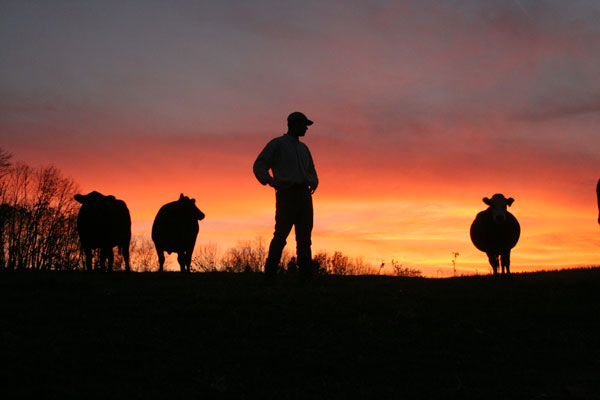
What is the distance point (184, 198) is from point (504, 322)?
13.1 m

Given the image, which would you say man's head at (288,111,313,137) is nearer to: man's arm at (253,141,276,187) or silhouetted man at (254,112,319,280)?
silhouetted man at (254,112,319,280)

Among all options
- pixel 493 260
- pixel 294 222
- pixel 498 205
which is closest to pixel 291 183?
pixel 294 222

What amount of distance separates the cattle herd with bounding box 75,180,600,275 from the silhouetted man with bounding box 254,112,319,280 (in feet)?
21.8

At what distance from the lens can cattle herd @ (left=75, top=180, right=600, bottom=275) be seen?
15969mm

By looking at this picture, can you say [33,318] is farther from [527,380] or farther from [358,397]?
[527,380]

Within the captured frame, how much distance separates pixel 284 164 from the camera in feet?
36.7

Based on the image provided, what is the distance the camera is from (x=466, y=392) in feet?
19.8

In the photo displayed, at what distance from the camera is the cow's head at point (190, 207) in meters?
19.5

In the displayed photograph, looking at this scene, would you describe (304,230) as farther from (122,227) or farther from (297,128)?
(122,227)

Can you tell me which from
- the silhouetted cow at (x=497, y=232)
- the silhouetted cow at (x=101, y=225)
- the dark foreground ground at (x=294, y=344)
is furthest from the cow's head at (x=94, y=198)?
the silhouetted cow at (x=497, y=232)

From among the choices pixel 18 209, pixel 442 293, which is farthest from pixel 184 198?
pixel 18 209

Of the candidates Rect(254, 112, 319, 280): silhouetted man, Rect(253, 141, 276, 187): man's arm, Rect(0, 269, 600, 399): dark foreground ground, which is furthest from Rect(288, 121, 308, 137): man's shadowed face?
Rect(0, 269, 600, 399): dark foreground ground

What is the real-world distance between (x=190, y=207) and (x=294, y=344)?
12919 millimetres

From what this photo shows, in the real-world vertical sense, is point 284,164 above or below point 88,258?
above
